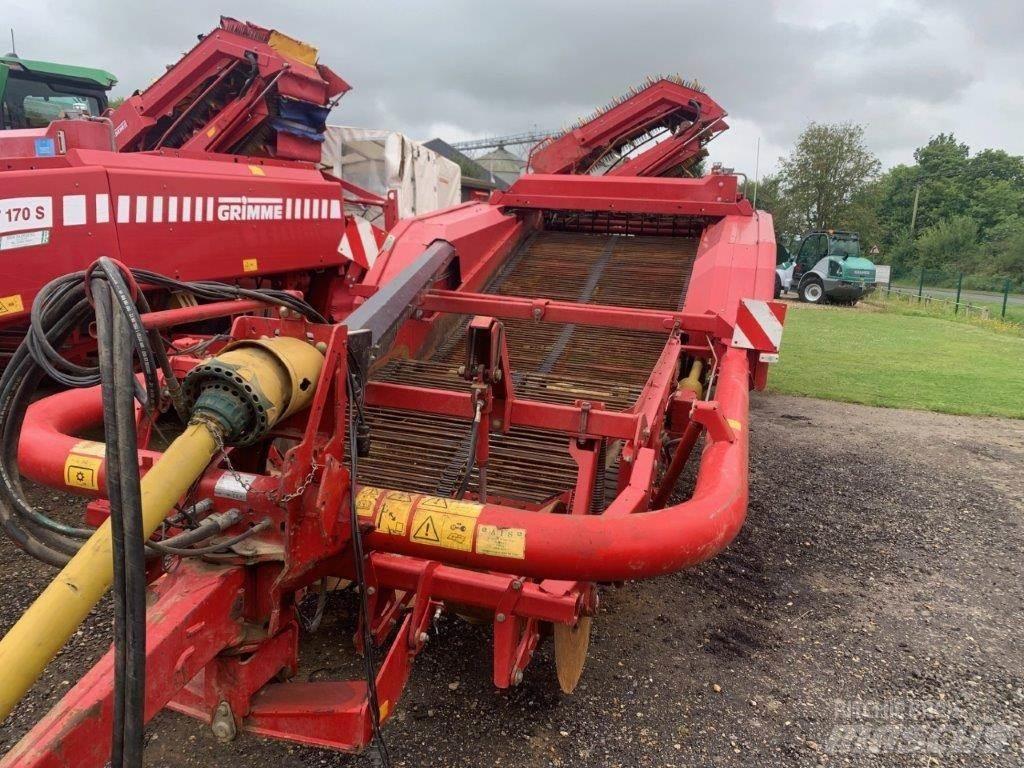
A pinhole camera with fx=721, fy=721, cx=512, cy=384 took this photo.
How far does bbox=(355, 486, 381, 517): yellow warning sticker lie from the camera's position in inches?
65.6

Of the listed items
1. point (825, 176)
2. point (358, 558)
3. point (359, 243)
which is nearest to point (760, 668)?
point (358, 558)

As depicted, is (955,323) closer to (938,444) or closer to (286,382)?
(938,444)

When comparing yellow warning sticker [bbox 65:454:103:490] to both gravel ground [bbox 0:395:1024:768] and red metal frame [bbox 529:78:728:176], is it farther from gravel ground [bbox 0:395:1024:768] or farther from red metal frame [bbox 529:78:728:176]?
red metal frame [bbox 529:78:728:176]

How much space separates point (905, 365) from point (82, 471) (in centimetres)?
973

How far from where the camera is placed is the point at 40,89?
6043mm

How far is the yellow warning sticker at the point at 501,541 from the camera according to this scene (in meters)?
1.52

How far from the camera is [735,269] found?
4.05 m

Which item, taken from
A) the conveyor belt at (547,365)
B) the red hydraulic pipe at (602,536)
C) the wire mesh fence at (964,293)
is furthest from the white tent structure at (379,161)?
the wire mesh fence at (964,293)

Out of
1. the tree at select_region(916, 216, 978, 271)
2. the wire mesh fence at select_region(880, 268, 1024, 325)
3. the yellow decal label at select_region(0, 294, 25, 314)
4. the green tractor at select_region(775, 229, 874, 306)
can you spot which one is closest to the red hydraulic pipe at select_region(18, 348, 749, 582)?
the yellow decal label at select_region(0, 294, 25, 314)

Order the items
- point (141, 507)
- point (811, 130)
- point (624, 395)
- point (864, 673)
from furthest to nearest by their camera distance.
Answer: point (811, 130) < point (624, 395) < point (864, 673) < point (141, 507)

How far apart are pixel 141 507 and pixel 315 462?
1.33ft

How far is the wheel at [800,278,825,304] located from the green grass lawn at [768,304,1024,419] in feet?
14.8

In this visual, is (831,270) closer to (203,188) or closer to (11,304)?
(203,188)

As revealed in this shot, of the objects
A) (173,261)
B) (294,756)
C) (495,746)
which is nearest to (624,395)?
(495,746)
